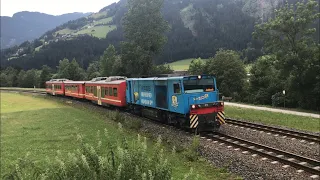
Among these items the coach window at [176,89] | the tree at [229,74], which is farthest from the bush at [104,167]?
the tree at [229,74]

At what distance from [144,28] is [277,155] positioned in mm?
41433

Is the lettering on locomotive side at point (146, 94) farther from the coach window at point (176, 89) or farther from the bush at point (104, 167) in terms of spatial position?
the bush at point (104, 167)

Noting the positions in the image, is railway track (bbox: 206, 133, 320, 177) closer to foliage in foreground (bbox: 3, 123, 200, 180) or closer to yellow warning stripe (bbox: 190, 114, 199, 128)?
yellow warning stripe (bbox: 190, 114, 199, 128)

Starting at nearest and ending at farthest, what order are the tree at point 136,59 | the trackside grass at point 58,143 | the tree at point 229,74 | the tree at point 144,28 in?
1. the trackside grass at point 58,143
2. the tree at point 136,59
3. the tree at point 144,28
4. the tree at point 229,74

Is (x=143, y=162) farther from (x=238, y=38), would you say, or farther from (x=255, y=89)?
(x=238, y=38)

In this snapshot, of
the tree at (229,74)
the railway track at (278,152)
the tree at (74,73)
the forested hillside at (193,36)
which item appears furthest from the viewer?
the forested hillside at (193,36)

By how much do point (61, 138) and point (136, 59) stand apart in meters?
35.5

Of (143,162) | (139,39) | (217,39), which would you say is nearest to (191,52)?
(217,39)

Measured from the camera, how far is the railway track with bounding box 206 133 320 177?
10.7 m

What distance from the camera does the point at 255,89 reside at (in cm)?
4909

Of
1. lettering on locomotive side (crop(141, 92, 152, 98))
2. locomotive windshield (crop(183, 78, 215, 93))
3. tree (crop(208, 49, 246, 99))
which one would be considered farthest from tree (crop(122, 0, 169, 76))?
locomotive windshield (crop(183, 78, 215, 93))

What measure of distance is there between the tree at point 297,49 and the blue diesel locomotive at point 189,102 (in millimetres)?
19454

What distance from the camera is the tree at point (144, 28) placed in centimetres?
5091

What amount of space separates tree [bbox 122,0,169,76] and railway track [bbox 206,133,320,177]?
3646 cm
